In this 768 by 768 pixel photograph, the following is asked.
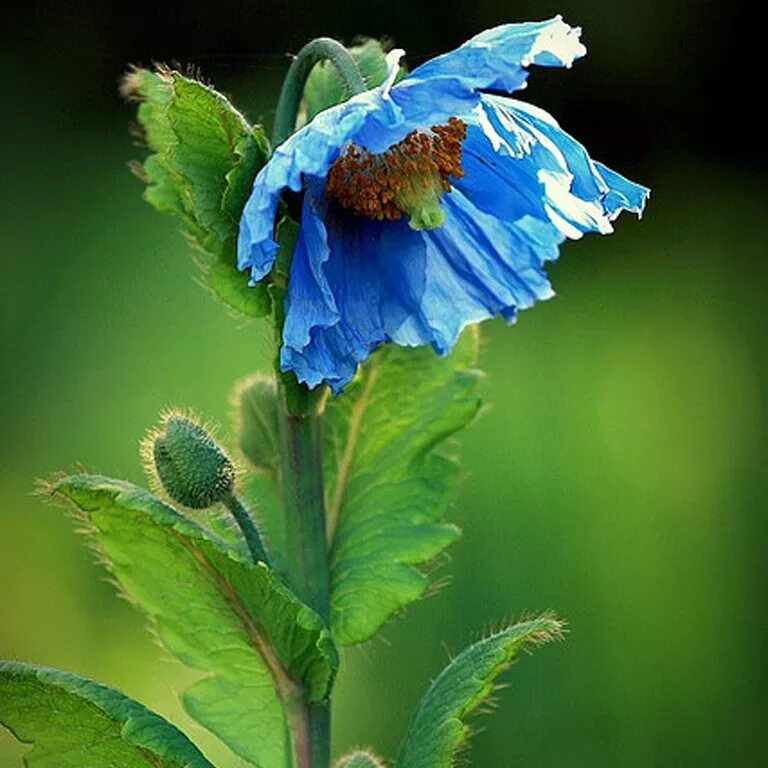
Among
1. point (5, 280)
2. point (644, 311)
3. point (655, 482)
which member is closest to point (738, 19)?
point (644, 311)

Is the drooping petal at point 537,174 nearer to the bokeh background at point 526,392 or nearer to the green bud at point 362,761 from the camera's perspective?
the green bud at point 362,761

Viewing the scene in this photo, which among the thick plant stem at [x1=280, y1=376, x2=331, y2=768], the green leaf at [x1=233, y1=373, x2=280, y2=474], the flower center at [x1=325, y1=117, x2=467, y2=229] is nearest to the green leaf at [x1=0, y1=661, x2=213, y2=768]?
the thick plant stem at [x1=280, y1=376, x2=331, y2=768]

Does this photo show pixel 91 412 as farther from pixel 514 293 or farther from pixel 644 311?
pixel 514 293

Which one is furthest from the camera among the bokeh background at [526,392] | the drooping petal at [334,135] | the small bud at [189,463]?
the bokeh background at [526,392]

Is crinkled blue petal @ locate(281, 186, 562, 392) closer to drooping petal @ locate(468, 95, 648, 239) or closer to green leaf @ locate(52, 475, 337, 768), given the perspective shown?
drooping petal @ locate(468, 95, 648, 239)

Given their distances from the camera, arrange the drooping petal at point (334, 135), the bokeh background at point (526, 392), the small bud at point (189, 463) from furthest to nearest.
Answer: the bokeh background at point (526, 392), the small bud at point (189, 463), the drooping petal at point (334, 135)

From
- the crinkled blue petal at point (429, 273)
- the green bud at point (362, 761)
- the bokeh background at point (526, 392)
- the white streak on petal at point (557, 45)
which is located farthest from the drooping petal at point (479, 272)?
the bokeh background at point (526, 392)
